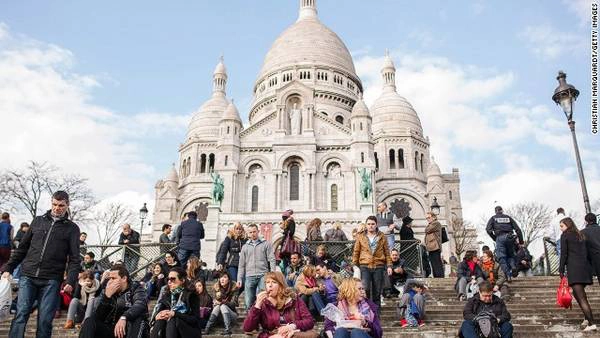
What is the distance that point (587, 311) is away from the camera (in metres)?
8.45

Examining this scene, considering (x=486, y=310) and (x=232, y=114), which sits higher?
(x=232, y=114)

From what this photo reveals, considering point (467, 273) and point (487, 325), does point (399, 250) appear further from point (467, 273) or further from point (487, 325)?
point (487, 325)

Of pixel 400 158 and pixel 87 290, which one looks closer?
pixel 87 290

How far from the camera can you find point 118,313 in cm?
648

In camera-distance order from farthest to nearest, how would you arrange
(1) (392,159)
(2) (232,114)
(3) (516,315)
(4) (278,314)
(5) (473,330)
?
(1) (392,159)
(2) (232,114)
(3) (516,315)
(5) (473,330)
(4) (278,314)

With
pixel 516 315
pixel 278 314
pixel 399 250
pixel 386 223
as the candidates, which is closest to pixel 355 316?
pixel 278 314

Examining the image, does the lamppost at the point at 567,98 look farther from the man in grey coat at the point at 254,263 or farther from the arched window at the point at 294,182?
the arched window at the point at 294,182

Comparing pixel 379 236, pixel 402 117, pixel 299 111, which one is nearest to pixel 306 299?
pixel 379 236

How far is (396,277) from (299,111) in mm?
29224

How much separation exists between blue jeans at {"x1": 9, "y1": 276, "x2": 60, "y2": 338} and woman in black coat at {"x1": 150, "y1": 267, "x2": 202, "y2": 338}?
56.3 inches

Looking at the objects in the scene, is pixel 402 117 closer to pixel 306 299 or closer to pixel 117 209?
pixel 117 209

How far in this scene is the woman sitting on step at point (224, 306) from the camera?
932 cm

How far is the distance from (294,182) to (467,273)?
85.2ft

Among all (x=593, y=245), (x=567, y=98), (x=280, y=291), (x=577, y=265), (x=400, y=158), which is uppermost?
(x=400, y=158)
